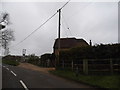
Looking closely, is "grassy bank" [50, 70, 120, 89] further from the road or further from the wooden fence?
the wooden fence

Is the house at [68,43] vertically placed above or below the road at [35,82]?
above

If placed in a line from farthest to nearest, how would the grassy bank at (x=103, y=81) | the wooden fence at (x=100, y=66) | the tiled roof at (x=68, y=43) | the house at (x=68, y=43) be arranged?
the tiled roof at (x=68, y=43)
the house at (x=68, y=43)
the wooden fence at (x=100, y=66)
the grassy bank at (x=103, y=81)

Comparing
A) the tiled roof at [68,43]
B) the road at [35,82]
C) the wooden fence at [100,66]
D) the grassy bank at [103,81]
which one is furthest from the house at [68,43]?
the grassy bank at [103,81]

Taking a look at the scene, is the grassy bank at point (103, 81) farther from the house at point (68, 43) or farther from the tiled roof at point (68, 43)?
the tiled roof at point (68, 43)

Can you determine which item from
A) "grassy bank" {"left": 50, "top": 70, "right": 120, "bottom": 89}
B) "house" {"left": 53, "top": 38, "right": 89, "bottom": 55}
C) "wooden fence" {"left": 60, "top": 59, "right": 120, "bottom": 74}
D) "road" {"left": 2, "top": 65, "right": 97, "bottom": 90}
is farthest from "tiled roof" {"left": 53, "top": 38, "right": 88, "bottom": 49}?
"grassy bank" {"left": 50, "top": 70, "right": 120, "bottom": 89}

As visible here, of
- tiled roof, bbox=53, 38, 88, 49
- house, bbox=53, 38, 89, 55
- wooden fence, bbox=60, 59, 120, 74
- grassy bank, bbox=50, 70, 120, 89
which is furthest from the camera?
tiled roof, bbox=53, 38, 88, 49

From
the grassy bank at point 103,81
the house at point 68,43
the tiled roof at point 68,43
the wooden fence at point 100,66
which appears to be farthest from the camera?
the tiled roof at point 68,43

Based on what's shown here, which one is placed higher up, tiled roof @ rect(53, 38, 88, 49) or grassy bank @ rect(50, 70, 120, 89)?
tiled roof @ rect(53, 38, 88, 49)

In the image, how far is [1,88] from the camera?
1057cm

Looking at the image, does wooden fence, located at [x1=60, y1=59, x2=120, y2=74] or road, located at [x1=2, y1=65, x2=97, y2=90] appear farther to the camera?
wooden fence, located at [x1=60, y1=59, x2=120, y2=74]

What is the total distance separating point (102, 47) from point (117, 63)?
3140 millimetres

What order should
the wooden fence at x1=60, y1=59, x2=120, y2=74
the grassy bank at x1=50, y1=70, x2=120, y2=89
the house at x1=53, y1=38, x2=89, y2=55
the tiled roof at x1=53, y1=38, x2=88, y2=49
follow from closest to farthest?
the grassy bank at x1=50, y1=70, x2=120, y2=89 → the wooden fence at x1=60, y1=59, x2=120, y2=74 → the house at x1=53, y1=38, x2=89, y2=55 → the tiled roof at x1=53, y1=38, x2=88, y2=49

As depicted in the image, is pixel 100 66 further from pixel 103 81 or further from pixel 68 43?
pixel 68 43

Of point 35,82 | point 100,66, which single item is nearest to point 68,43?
point 100,66
